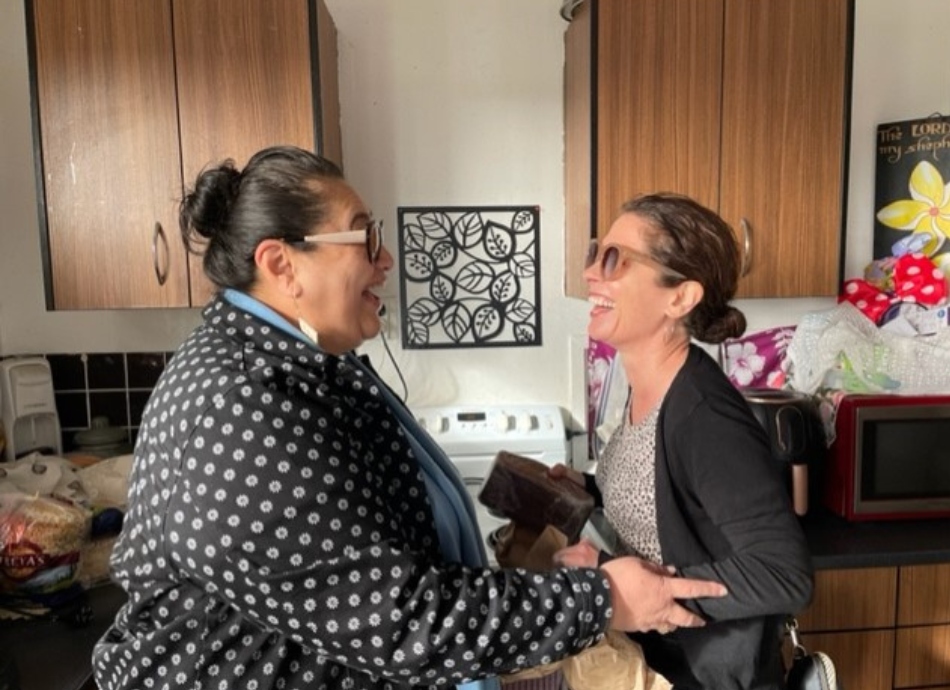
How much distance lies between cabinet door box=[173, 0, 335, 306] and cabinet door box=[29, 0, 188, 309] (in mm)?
43

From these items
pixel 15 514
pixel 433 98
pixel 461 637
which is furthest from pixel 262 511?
pixel 433 98

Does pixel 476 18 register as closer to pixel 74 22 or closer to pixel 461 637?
pixel 74 22

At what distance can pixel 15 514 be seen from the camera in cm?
142

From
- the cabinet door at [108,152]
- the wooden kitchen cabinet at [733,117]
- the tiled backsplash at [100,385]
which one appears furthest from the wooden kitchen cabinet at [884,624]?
the tiled backsplash at [100,385]

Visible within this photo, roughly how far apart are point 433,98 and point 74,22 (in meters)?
0.95

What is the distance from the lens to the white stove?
6.74 feet

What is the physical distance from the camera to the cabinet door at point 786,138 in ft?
6.15

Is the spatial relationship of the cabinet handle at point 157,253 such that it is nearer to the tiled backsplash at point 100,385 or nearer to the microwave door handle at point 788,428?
the tiled backsplash at point 100,385

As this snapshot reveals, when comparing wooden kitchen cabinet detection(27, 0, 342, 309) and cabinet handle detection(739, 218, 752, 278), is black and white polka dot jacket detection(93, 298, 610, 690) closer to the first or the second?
wooden kitchen cabinet detection(27, 0, 342, 309)


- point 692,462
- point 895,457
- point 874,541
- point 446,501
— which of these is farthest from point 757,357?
point 446,501

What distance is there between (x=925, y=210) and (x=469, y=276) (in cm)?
144

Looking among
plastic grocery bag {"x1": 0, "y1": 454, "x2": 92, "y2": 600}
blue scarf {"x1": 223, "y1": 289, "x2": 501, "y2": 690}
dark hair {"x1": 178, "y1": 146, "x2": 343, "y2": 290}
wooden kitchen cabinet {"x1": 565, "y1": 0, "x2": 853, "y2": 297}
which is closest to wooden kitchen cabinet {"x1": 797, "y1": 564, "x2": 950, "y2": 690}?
wooden kitchen cabinet {"x1": 565, "y1": 0, "x2": 853, "y2": 297}

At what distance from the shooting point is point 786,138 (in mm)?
1907

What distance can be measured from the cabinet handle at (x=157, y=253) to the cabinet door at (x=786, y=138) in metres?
1.44
